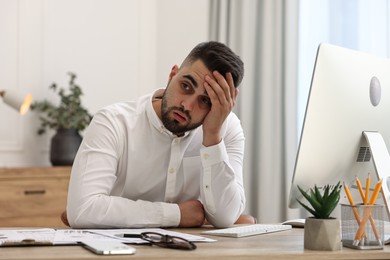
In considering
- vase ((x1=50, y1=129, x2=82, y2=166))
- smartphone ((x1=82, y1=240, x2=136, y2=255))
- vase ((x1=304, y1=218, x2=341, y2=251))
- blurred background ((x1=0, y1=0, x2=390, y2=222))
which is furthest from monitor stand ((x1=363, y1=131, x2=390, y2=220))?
vase ((x1=50, y1=129, x2=82, y2=166))

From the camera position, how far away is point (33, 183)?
3.83 metres

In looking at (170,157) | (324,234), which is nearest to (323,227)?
(324,234)

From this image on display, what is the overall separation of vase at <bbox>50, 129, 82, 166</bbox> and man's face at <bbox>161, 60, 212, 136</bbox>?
213cm

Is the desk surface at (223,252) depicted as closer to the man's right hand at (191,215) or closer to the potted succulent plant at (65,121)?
the man's right hand at (191,215)

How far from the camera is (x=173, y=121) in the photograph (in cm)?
211

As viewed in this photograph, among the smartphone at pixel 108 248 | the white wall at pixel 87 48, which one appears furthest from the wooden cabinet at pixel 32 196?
the smartphone at pixel 108 248

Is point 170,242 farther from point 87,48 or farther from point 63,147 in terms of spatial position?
point 87,48

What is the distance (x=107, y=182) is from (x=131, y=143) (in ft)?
0.61

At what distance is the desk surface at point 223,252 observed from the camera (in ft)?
4.09

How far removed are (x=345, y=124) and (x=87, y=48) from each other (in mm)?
3256

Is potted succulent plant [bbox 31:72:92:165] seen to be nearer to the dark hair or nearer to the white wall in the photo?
the white wall

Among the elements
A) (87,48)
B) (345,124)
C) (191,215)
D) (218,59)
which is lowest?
(191,215)

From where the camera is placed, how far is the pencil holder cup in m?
1.49

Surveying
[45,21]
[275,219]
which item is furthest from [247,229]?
[45,21]
